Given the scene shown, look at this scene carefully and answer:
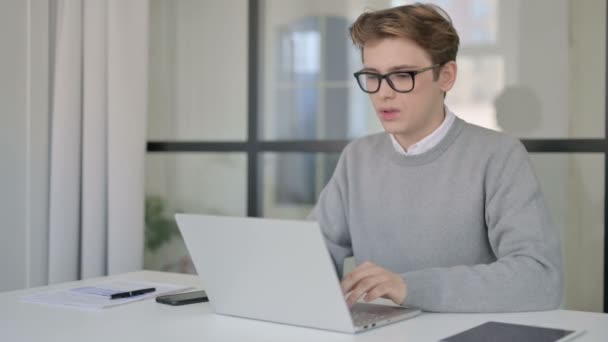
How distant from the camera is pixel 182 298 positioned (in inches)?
73.2

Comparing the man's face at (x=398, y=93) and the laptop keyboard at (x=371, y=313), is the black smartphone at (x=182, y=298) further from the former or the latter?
the man's face at (x=398, y=93)

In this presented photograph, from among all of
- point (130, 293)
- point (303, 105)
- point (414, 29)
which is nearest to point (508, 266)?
point (414, 29)

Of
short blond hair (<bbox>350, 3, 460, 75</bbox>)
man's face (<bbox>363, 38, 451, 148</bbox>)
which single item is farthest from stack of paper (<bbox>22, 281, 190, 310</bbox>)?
short blond hair (<bbox>350, 3, 460, 75</bbox>)

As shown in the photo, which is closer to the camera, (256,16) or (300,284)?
(300,284)

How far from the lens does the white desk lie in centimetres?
150

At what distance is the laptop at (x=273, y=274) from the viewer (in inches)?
57.4

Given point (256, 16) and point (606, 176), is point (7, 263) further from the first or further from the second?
point (606, 176)

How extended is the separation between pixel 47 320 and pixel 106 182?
1.90 metres

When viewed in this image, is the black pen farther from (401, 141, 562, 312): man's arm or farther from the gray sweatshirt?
Answer: (401, 141, 562, 312): man's arm

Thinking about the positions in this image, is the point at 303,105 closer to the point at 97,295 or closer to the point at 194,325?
the point at 97,295

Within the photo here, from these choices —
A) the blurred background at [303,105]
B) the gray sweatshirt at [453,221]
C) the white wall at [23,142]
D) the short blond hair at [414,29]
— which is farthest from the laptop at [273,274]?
the white wall at [23,142]

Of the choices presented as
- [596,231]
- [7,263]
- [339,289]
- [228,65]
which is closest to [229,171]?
[228,65]

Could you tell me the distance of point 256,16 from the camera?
3.47 m

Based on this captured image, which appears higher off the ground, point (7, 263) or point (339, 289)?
point (339, 289)
